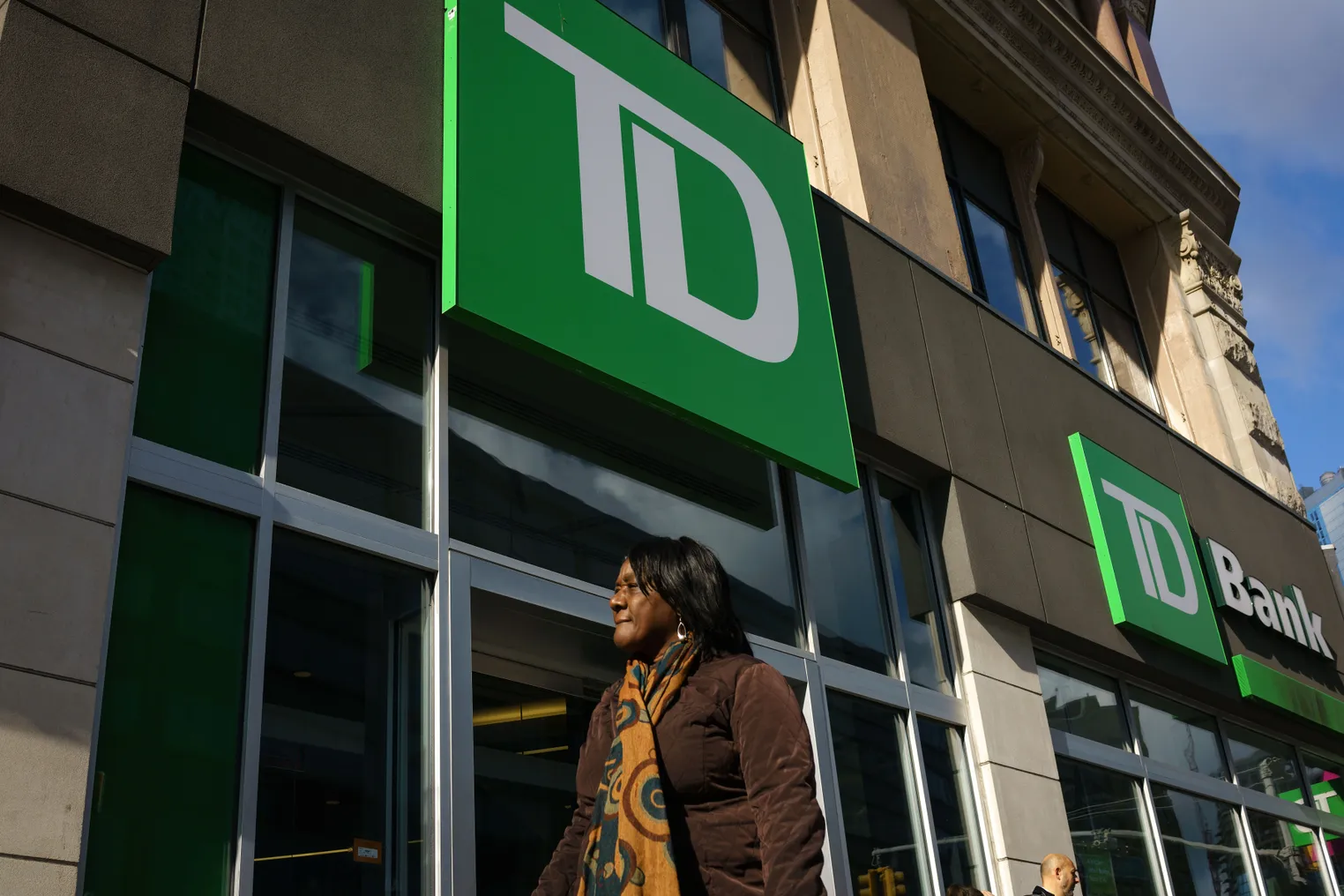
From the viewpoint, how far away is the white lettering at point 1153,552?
11.8 m

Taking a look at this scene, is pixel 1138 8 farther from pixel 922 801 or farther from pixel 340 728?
pixel 340 728

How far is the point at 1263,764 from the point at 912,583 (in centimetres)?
599

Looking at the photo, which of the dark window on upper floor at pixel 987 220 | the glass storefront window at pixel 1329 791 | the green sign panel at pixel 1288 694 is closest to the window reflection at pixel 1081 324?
the dark window on upper floor at pixel 987 220

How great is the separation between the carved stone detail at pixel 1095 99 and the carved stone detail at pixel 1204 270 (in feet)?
1.91

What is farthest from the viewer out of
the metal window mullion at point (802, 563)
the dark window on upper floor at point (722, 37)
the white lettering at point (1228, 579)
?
the white lettering at point (1228, 579)

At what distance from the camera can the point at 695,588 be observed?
147 inches

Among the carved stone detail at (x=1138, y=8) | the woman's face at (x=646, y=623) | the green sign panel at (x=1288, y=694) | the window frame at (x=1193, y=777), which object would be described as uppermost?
the carved stone detail at (x=1138, y=8)

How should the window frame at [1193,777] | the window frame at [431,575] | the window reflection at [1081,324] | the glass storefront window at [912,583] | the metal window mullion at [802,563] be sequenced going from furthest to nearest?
the window reflection at [1081,324] → the window frame at [1193,777] → the glass storefront window at [912,583] → the metal window mullion at [802,563] → the window frame at [431,575]

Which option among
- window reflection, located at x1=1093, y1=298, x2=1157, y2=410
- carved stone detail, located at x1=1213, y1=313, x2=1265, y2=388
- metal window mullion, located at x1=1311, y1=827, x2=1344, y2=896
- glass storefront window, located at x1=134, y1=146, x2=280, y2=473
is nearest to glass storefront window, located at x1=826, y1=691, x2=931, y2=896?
glass storefront window, located at x1=134, y1=146, x2=280, y2=473

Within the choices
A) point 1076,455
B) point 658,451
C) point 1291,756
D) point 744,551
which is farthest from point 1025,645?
point 1291,756

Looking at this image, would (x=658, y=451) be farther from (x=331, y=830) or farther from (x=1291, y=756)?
(x=1291, y=756)

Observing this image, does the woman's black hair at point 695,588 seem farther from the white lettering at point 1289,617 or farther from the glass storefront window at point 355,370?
the white lettering at point 1289,617

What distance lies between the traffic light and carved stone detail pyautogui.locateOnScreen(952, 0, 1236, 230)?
31.4ft

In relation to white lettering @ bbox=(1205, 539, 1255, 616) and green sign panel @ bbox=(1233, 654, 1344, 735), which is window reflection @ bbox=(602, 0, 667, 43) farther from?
green sign panel @ bbox=(1233, 654, 1344, 735)
